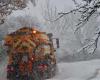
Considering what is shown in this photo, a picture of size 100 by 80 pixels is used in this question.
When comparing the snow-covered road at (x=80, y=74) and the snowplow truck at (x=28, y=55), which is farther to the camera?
the snow-covered road at (x=80, y=74)

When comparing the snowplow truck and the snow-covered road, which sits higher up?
the snowplow truck

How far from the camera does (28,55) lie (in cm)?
1567

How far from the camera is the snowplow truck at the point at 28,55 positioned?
51.5ft

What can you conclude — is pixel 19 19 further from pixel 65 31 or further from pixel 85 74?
pixel 85 74

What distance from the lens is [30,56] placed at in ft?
51.3

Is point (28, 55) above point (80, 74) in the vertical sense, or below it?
above

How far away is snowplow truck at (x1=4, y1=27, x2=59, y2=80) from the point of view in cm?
1570

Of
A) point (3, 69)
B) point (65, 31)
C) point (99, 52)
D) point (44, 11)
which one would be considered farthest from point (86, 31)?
point (3, 69)

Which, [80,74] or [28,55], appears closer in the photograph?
[28,55]

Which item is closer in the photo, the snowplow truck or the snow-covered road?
the snowplow truck

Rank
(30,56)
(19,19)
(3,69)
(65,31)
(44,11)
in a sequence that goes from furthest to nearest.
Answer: (44,11) < (65,31) < (19,19) < (3,69) < (30,56)

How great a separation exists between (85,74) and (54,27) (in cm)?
3057

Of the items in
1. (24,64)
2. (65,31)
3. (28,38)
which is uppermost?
(28,38)

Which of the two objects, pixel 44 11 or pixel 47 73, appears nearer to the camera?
pixel 47 73
